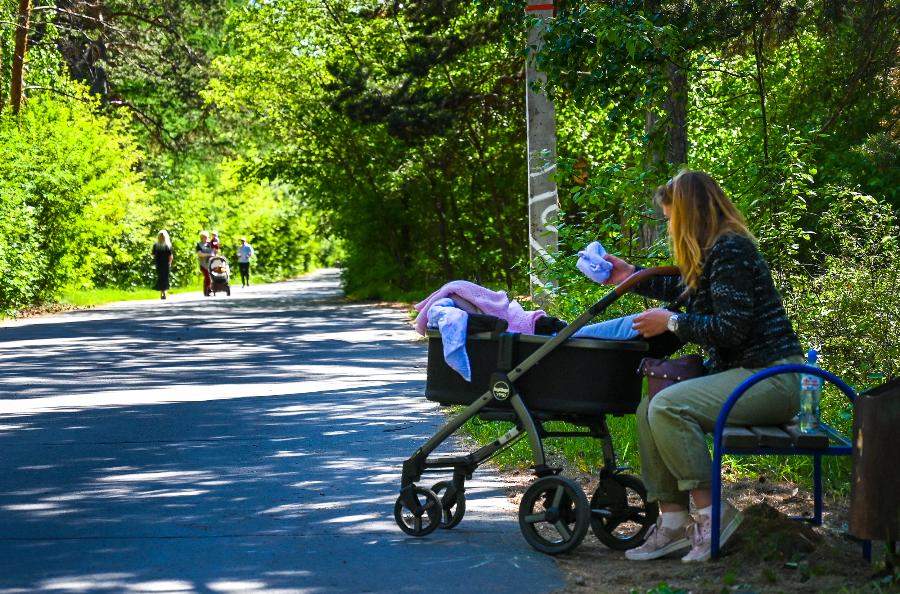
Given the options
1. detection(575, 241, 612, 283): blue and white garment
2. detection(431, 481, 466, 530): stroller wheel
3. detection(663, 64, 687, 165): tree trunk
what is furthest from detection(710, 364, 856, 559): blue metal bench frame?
detection(663, 64, 687, 165): tree trunk

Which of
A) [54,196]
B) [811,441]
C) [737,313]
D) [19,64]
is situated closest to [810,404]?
[811,441]

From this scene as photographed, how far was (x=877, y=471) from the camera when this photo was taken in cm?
495

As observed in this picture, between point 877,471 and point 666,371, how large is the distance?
1126 mm

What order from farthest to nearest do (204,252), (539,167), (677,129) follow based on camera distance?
(204,252) → (539,167) → (677,129)

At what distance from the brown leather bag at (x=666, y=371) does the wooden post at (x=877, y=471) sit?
94 cm

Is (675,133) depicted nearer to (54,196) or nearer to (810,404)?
(810,404)

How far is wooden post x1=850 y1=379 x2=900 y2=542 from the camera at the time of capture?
4.92 meters

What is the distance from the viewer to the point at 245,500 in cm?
721

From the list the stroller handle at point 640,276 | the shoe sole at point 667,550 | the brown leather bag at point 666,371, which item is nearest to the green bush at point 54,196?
the stroller handle at point 640,276

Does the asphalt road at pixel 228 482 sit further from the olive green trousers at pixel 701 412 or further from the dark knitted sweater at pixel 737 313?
the dark knitted sweater at pixel 737 313

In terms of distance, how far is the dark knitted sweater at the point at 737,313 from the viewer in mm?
Answer: 5602

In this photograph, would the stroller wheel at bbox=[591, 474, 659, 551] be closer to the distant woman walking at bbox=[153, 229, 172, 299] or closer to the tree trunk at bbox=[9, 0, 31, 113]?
the tree trunk at bbox=[9, 0, 31, 113]

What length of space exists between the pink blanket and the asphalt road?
101 cm

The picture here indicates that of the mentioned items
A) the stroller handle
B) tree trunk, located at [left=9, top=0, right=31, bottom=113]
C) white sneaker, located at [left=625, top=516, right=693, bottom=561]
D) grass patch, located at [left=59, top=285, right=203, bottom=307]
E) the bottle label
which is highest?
tree trunk, located at [left=9, top=0, right=31, bottom=113]
